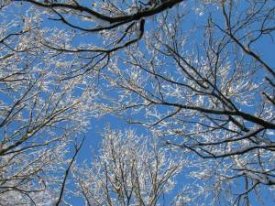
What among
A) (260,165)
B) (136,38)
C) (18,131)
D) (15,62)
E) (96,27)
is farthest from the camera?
(15,62)

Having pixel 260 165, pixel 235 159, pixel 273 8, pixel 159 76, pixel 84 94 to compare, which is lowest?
pixel 260 165

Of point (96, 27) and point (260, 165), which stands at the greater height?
point (96, 27)

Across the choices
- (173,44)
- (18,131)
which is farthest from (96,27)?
(18,131)

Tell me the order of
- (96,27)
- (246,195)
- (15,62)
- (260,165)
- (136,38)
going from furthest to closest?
(15,62) < (260,165) < (246,195) < (136,38) < (96,27)

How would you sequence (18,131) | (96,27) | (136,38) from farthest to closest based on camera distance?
1. (18,131)
2. (136,38)
3. (96,27)

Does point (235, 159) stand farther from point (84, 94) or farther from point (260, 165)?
point (84, 94)

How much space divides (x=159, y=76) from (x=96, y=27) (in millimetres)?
2370

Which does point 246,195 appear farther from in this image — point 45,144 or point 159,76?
point 45,144

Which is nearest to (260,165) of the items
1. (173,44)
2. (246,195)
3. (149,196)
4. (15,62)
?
(246,195)

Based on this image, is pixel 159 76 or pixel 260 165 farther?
pixel 159 76

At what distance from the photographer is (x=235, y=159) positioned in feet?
19.0

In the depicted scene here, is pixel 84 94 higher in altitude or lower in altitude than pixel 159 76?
higher

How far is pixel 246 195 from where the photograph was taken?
15.3 ft

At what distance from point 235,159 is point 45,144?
3704 millimetres
